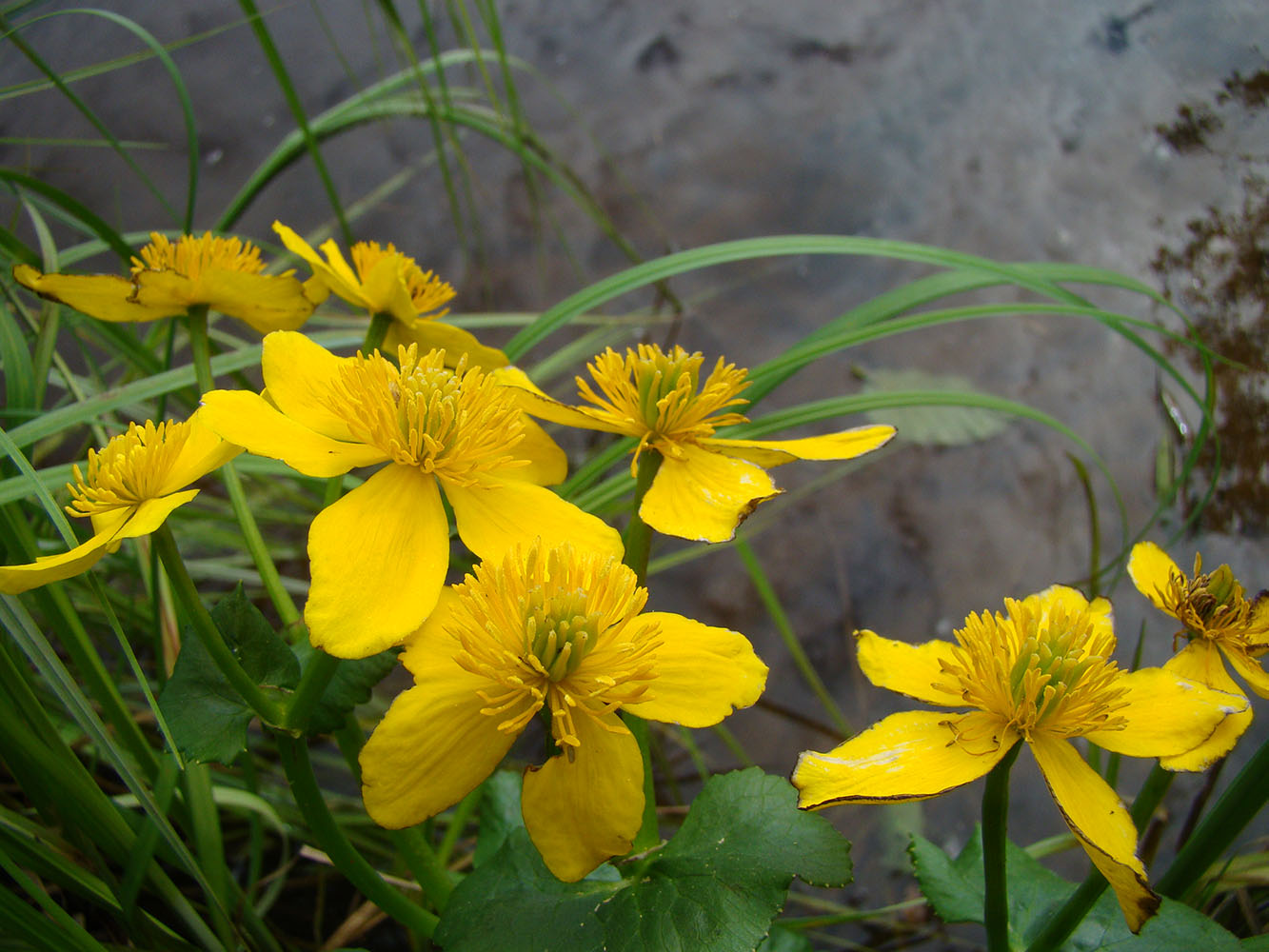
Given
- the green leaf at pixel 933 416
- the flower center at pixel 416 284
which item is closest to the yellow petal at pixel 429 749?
the flower center at pixel 416 284

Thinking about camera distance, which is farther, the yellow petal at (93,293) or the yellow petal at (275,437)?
the yellow petal at (93,293)

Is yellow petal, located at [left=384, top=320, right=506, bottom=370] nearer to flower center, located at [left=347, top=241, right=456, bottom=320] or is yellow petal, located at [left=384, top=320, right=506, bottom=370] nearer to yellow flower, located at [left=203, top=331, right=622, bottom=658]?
flower center, located at [left=347, top=241, right=456, bottom=320]

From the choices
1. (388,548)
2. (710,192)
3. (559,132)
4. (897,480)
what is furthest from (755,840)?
(559,132)

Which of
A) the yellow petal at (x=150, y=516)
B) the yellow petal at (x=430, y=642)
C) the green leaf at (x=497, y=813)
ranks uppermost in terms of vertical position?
the yellow petal at (x=150, y=516)

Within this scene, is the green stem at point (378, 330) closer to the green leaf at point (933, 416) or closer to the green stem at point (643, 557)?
the green stem at point (643, 557)

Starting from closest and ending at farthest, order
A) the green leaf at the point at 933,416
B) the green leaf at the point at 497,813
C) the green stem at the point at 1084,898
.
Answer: the green stem at the point at 1084,898 < the green leaf at the point at 497,813 < the green leaf at the point at 933,416

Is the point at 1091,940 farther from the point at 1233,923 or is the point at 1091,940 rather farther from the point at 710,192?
the point at 710,192

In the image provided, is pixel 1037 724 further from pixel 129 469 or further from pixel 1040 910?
pixel 129 469
